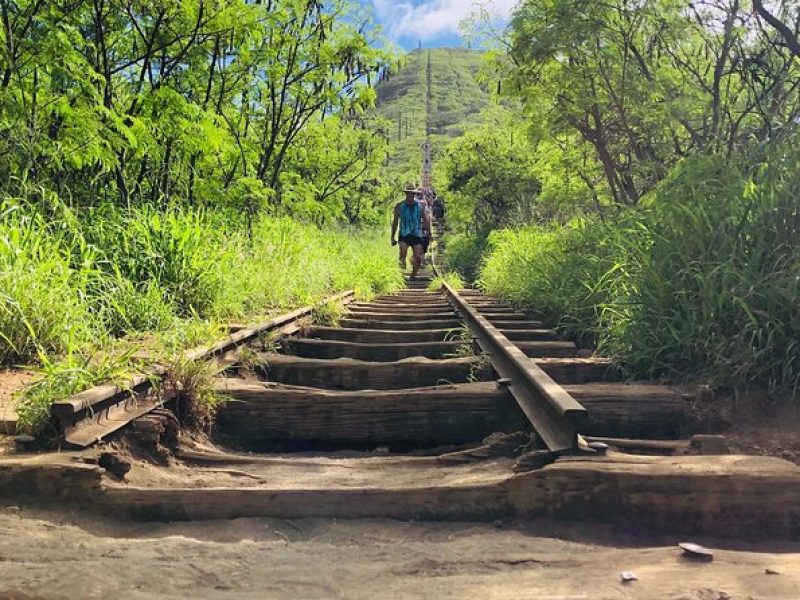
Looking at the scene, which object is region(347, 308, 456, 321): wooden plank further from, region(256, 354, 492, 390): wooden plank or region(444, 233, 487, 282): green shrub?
region(444, 233, 487, 282): green shrub

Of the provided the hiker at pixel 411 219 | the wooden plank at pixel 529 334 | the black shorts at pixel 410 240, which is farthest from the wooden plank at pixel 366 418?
the black shorts at pixel 410 240

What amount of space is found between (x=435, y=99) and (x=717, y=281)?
13011 cm

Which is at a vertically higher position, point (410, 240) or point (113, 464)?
point (410, 240)

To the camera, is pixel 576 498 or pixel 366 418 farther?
pixel 366 418

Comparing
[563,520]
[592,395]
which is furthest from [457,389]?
[563,520]

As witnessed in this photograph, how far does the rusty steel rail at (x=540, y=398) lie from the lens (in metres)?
2.27

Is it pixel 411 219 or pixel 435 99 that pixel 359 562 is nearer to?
pixel 411 219

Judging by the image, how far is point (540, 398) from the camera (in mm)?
2814

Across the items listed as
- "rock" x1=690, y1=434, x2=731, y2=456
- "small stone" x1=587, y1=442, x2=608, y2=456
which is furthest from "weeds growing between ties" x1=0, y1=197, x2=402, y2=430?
"rock" x1=690, y1=434, x2=731, y2=456

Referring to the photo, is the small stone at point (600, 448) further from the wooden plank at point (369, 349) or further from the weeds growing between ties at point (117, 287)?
the wooden plank at point (369, 349)

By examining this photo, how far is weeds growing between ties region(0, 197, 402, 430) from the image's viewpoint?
325 cm

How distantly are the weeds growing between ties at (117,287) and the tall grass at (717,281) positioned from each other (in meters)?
2.55

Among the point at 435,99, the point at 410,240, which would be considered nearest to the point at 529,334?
the point at 410,240

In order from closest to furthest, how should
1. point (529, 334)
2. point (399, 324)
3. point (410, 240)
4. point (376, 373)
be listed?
point (376, 373)
point (529, 334)
point (399, 324)
point (410, 240)
